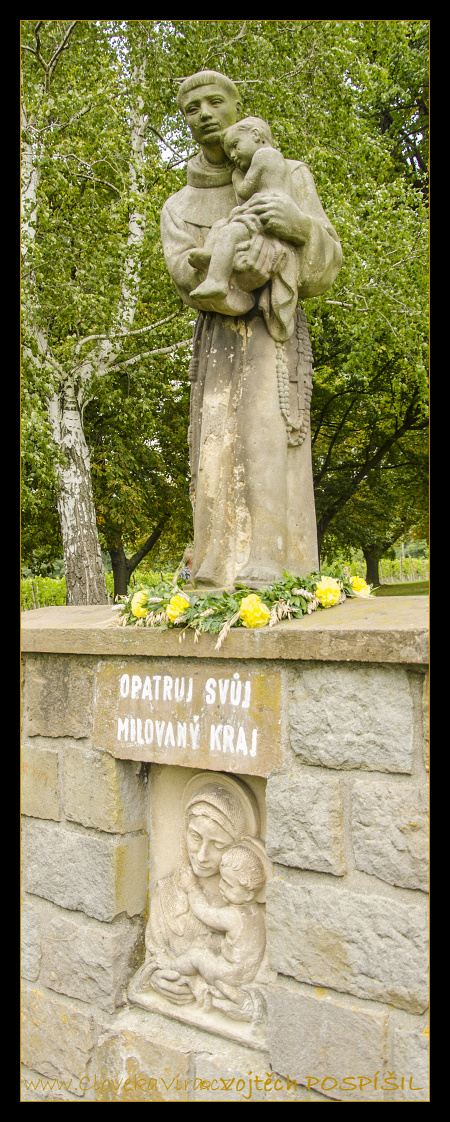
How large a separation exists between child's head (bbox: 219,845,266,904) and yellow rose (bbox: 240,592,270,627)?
0.92 metres

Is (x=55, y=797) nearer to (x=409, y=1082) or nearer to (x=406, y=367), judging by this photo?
(x=409, y=1082)

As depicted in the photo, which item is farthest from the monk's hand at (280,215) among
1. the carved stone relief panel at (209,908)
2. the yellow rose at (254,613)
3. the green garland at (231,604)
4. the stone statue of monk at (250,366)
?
the carved stone relief panel at (209,908)

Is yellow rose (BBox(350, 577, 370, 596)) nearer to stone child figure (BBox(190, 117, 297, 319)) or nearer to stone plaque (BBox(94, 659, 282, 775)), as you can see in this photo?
stone plaque (BBox(94, 659, 282, 775))

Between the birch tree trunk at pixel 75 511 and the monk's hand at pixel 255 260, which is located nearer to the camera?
the monk's hand at pixel 255 260

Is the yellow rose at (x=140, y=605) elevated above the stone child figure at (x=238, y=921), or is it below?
above

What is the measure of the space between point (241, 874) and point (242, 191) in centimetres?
288

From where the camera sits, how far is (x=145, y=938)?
11.7 feet

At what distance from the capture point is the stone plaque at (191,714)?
118 inches

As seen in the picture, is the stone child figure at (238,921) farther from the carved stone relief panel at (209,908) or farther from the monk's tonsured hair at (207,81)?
the monk's tonsured hair at (207,81)

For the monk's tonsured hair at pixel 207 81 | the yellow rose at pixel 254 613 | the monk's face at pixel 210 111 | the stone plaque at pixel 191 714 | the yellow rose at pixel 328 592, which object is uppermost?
the monk's tonsured hair at pixel 207 81

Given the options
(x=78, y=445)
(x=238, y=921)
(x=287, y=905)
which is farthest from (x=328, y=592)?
(x=78, y=445)

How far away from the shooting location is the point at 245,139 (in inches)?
137

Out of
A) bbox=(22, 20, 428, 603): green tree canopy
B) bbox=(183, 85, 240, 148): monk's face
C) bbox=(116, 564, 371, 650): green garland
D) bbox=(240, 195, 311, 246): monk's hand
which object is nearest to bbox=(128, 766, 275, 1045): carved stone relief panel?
bbox=(116, 564, 371, 650): green garland

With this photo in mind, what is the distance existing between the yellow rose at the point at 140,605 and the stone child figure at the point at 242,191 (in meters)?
1.28
